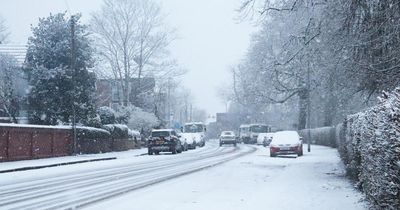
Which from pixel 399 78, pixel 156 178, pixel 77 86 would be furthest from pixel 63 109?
pixel 399 78

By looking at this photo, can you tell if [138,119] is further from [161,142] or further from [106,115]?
[161,142]

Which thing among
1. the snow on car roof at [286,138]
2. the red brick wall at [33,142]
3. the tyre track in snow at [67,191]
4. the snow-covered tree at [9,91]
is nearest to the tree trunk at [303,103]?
the snow on car roof at [286,138]

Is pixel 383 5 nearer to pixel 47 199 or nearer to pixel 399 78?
pixel 399 78

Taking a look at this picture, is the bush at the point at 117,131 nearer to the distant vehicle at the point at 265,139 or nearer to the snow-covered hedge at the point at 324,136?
the snow-covered hedge at the point at 324,136

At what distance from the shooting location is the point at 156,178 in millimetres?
19094

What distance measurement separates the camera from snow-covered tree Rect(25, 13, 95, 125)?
39.0 meters

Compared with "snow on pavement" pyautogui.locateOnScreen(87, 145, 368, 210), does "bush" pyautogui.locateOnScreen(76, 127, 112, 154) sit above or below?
above

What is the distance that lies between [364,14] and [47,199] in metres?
9.24

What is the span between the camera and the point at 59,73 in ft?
128

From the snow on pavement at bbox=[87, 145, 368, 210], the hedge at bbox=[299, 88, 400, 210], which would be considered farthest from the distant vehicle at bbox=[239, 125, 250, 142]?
the hedge at bbox=[299, 88, 400, 210]

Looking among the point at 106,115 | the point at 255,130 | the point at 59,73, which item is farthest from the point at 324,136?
the point at 255,130

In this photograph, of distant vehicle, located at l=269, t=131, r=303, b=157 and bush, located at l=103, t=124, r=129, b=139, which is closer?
distant vehicle, located at l=269, t=131, r=303, b=157

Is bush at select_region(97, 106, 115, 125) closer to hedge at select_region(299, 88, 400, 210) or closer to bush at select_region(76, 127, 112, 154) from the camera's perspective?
bush at select_region(76, 127, 112, 154)

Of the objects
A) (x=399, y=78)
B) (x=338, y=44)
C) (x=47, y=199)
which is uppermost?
(x=338, y=44)
